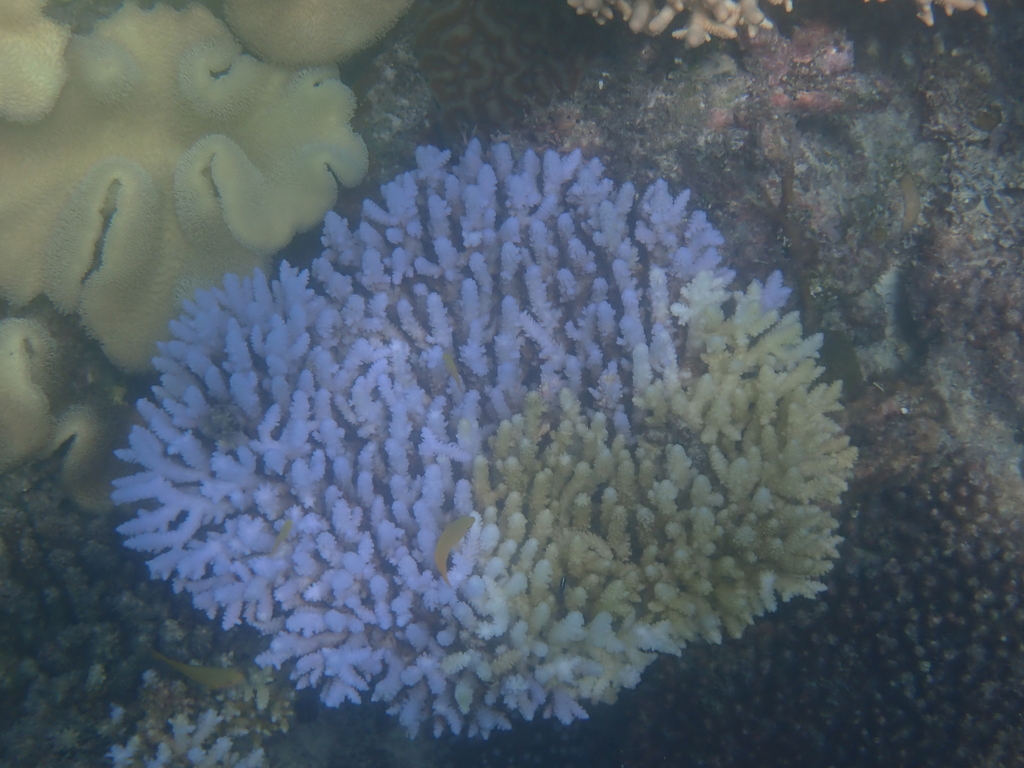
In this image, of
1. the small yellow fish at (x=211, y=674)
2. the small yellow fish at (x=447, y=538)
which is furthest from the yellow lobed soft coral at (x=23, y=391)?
the small yellow fish at (x=447, y=538)

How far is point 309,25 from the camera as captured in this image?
283cm

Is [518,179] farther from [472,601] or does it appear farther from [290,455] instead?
[472,601]

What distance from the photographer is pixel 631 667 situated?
2236mm

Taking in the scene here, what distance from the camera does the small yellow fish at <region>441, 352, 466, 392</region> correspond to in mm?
2502

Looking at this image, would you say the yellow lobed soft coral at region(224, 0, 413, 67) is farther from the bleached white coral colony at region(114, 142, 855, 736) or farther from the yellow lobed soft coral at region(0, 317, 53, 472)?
the yellow lobed soft coral at region(0, 317, 53, 472)

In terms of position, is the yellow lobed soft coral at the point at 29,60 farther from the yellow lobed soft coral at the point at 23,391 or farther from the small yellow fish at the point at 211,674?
the small yellow fish at the point at 211,674

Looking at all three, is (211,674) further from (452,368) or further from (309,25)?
(309,25)

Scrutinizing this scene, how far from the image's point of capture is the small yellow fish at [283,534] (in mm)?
2297

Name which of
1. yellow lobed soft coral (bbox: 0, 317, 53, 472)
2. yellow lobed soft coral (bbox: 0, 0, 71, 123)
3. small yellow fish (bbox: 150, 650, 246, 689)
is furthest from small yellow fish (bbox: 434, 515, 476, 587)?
yellow lobed soft coral (bbox: 0, 0, 71, 123)

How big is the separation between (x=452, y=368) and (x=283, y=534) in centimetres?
98

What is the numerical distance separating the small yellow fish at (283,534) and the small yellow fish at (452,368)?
926 mm

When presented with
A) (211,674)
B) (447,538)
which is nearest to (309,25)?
(447,538)

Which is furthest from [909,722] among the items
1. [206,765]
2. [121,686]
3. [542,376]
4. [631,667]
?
[121,686]

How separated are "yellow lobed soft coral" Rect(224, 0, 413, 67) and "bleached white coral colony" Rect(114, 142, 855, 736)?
81cm
